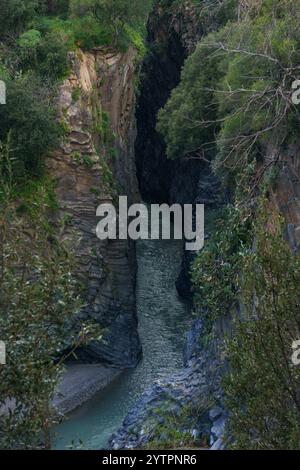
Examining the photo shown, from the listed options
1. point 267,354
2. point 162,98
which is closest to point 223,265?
point 267,354

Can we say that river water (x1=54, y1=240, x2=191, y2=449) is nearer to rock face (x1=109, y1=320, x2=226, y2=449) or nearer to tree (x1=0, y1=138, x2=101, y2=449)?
rock face (x1=109, y1=320, x2=226, y2=449)

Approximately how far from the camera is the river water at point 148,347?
22656 mm

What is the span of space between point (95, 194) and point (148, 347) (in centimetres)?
595

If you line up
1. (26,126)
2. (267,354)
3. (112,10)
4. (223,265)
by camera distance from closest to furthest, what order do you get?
1. (267,354)
2. (223,265)
3. (26,126)
4. (112,10)

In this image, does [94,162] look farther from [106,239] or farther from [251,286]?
[251,286]

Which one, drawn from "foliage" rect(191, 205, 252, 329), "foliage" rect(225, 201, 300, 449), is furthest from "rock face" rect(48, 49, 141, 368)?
"foliage" rect(225, 201, 300, 449)

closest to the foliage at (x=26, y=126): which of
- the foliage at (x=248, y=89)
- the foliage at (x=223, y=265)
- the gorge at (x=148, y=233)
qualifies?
the gorge at (x=148, y=233)

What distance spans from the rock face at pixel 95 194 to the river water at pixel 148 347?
0.96 m

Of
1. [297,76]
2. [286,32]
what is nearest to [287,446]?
[297,76]

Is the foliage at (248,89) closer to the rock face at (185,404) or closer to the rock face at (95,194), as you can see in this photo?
the rock face at (95,194)

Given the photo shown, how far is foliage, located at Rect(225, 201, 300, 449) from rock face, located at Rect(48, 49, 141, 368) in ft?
49.0

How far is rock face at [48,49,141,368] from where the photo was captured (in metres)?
26.6

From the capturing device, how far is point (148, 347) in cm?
2895

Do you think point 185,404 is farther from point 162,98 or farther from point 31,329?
point 162,98
